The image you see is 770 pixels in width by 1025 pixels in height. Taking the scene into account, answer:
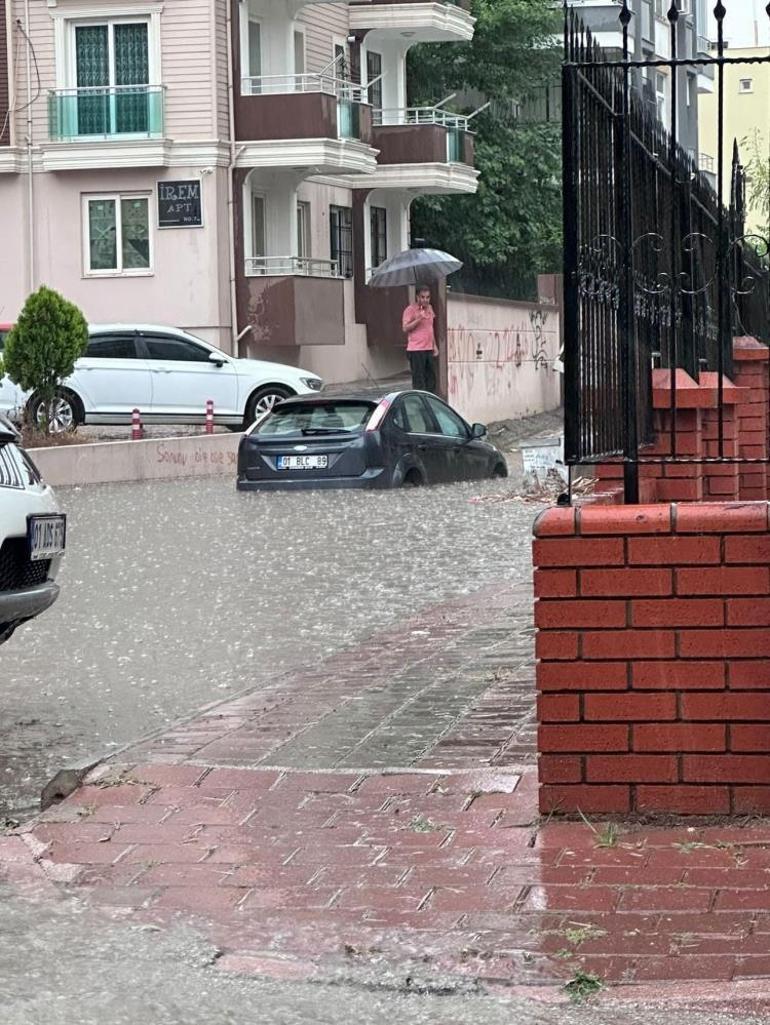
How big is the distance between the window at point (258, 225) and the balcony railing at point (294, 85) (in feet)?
7.04

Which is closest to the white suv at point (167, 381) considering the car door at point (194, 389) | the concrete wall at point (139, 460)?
the car door at point (194, 389)

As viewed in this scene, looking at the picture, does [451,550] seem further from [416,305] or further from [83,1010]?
[416,305]

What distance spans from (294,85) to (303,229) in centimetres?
298

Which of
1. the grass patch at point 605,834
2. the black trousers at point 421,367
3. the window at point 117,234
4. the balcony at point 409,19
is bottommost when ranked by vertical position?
the grass patch at point 605,834

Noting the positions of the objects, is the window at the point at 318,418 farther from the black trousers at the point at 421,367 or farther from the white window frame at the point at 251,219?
the white window frame at the point at 251,219

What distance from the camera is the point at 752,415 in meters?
12.6

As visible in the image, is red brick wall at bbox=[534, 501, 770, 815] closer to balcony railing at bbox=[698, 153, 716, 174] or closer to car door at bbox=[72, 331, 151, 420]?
balcony railing at bbox=[698, 153, 716, 174]

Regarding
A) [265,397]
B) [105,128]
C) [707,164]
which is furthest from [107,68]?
[707,164]

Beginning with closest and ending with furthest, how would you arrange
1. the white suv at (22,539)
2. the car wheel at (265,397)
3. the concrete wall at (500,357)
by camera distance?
the white suv at (22,539)
the car wheel at (265,397)
the concrete wall at (500,357)

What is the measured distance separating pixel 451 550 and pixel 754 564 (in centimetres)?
995

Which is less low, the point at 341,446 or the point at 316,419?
the point at 316,419

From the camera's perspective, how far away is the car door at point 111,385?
3170 cm

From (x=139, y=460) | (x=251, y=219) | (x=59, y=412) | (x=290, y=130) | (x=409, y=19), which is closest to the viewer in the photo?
(x=139, y=460)

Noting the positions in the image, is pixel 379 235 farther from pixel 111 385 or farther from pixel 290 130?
pixel 111 385
